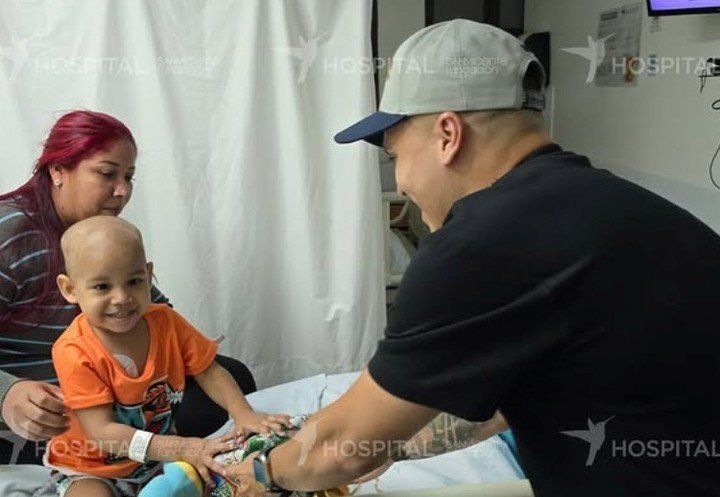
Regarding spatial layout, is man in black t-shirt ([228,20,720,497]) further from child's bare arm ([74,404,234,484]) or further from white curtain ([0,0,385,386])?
white curtain ([0,0,385,386])

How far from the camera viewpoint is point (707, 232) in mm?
812

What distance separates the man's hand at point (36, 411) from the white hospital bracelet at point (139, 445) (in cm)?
14

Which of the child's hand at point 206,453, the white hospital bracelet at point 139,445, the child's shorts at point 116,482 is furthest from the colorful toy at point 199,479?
the child's shorts at point 116,482

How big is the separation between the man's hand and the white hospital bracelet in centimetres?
14

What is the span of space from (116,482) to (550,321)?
38.7 inches

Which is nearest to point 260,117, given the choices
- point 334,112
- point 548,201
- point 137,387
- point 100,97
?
point 334,112

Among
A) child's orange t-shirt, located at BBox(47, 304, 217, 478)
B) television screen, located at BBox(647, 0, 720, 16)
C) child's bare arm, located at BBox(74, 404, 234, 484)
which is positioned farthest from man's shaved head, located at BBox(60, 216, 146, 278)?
television screen, located at BBox(647, 0, 720, 16)

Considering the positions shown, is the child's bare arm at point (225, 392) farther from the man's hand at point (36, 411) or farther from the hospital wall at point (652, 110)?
the hospital wall at point (652, 110)

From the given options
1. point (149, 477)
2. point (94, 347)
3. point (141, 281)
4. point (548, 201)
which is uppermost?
point (548, 201)

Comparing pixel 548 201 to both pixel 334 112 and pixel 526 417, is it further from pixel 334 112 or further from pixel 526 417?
pixel 334 112

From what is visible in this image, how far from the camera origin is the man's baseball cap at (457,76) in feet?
2.79

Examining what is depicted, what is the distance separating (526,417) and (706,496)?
0.22m

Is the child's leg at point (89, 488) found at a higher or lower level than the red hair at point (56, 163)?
lower

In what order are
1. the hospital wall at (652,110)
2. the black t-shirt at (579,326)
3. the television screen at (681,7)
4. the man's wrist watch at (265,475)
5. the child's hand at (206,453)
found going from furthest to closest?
the hospital wall at (652,110), the television screen at (681,7), the child's hand at (206,453), the man's wrist watch at (265,475), the black t-shirt at (579,326)
